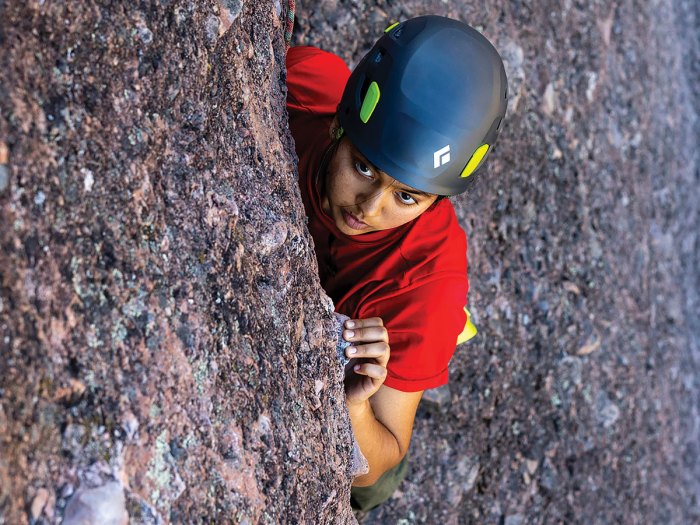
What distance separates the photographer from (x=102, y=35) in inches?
67.2

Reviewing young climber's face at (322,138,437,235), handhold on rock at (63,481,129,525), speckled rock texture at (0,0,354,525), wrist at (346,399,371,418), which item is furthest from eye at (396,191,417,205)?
handhold on rock at (63,481,129,525)

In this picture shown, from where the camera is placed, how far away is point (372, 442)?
9.52 ft

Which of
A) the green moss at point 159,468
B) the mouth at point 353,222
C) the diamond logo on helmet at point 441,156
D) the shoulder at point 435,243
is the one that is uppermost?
the diamond logo on helmet at point 441,156

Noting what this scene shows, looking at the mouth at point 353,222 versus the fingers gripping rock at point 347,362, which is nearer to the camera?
the fingers gripping rock at point 347,362

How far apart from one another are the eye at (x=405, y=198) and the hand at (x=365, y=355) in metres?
0.45

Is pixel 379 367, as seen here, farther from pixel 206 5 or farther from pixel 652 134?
pixel 652 134

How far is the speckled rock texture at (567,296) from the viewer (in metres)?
4.48

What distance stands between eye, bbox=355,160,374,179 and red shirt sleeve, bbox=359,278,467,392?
49 centimetres

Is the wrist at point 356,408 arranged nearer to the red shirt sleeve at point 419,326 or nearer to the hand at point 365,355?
the hand at point 365,355

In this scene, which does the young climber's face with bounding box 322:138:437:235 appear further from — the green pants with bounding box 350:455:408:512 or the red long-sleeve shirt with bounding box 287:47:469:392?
the green pants with bounding box 350:455:408:512

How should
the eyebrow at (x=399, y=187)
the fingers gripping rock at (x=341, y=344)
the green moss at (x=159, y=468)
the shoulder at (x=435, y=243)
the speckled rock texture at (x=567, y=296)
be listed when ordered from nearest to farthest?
the green moss at (x=159, y=468), the fingers gripping rock at (x=341, y=344), the eyebrow at (x=399, y=187), the shoulder at (x=435, y=243), the speckled rock texture at (x=567, y=296)

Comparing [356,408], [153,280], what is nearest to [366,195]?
[356,408]

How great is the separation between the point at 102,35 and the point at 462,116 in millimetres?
1328

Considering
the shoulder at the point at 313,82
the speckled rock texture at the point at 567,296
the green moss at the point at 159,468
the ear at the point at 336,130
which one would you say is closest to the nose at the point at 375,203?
the ear at the point at 336,130
